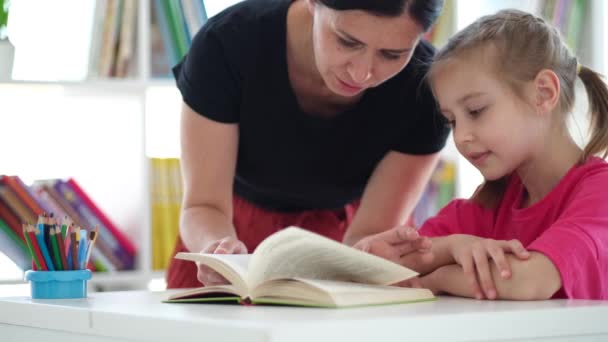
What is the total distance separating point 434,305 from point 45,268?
538mm

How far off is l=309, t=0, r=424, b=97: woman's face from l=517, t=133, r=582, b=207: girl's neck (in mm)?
268

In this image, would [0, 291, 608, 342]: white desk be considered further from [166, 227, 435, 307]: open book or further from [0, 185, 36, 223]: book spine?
[0, 185, 36, 223]: book spine

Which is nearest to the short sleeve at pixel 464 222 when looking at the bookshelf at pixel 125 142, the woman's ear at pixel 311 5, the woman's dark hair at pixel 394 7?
the woman's dark hair at pixel 394 7

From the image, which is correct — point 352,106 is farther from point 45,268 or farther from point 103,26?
point 103,26

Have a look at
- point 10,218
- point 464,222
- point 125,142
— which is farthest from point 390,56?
point 10,218

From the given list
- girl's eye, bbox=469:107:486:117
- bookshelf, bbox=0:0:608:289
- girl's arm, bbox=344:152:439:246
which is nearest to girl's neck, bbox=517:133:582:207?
girl's eye, bbox=469:107:486:117

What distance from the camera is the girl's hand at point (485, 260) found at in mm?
1097

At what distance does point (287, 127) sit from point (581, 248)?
0.75 metres

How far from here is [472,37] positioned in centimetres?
146

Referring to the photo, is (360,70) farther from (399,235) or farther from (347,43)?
(399,235)

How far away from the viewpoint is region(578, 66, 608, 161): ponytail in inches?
54.5

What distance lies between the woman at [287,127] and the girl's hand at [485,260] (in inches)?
20.4

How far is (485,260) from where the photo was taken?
1.12 meters

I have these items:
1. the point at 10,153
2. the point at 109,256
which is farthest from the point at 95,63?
the point at 109,256
